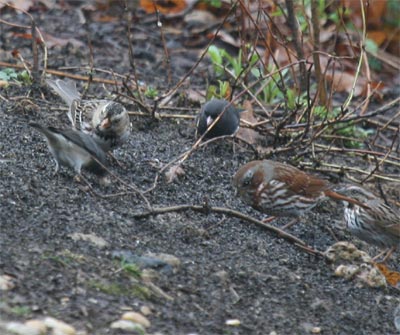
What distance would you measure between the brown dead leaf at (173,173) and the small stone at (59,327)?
2506 millimetres

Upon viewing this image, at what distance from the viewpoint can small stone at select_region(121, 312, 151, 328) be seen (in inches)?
183

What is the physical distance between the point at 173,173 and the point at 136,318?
233 cm

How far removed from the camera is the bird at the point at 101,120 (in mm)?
6977

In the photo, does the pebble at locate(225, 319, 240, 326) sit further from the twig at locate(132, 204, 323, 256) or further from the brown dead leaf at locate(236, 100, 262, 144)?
the brown dead leaf at locate(236, 100, 262, 144)

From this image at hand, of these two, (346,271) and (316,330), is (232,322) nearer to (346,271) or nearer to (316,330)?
(316,330)

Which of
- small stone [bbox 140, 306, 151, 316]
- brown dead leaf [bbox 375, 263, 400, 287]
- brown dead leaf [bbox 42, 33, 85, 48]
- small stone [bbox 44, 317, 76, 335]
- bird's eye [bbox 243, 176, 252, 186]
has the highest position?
brown dead leaf [bbox 42, 33, 85, 48]

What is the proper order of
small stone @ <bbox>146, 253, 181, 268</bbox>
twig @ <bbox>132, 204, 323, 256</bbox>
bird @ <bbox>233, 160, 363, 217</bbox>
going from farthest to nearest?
bird @ <bbox>233, 160, 363, 217</bbox> < twig @ <bbox>132, 204, 323, 256</bbox> < small stone @ <bbox>146, 253, 181, 268</bbox>

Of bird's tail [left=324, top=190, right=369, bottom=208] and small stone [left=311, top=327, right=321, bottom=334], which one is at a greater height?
bird's tail [left=324, top=190, right=369, bottom=208]

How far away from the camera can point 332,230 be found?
276 inches

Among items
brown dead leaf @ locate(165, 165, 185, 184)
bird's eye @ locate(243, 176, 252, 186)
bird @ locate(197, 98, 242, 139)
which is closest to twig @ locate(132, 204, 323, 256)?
bird's eye @ locate(243, 176, 252, 186)

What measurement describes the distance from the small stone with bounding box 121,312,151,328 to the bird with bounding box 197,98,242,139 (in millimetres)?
3253

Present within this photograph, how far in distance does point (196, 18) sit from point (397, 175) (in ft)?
14.3

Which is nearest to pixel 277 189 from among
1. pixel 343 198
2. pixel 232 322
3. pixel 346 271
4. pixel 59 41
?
pixel 343 198

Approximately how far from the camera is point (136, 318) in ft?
15.3
